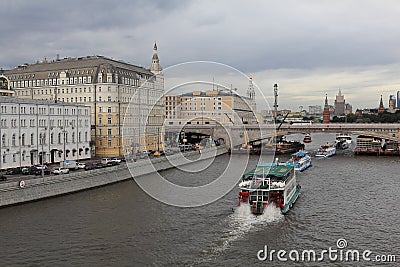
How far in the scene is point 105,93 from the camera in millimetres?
39000

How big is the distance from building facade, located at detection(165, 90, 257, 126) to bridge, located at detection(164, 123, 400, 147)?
0.85 m

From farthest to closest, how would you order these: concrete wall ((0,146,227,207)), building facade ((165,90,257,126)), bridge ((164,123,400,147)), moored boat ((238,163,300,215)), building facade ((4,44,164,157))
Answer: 1. bridge ((164,123,400,147))
2. building facade ((165,90,257,126))
3. building facade ((4,44,164,157))
4. concrete wall ((0,146,227,207))
5. moored boat ((238,163,300,215))

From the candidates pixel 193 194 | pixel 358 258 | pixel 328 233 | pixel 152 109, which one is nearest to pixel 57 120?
pixel 152 109

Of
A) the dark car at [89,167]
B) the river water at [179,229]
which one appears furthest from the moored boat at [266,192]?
the dark car at [89,167]

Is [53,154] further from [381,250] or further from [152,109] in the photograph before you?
[381,250]

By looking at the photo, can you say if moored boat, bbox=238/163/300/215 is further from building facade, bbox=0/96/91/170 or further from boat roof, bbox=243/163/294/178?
building facade, bbox=0/96/91/170

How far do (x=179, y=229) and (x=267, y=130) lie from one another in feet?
122

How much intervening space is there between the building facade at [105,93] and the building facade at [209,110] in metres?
3.11

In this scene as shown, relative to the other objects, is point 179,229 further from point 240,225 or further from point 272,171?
point 272,171

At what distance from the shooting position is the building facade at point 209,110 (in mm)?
42500

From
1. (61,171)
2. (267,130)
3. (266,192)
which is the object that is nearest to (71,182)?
(61,171)

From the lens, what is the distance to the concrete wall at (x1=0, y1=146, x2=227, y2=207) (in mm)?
20547

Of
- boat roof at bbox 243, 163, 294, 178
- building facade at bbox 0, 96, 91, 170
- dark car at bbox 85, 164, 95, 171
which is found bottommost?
dark car at bbox 85, 164, 95, 171

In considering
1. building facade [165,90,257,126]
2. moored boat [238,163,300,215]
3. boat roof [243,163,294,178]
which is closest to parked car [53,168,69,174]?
boat roof [243,163,294,178]
